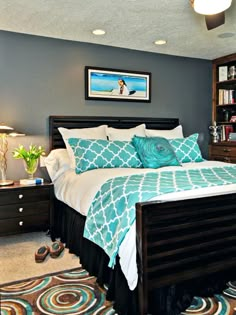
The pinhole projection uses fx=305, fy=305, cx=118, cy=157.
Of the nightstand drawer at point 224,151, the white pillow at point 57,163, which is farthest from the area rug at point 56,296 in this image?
the nightstand drawer at point 224,151

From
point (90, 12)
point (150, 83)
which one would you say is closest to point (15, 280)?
point (90, 12)

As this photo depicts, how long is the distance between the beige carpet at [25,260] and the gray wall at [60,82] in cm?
82

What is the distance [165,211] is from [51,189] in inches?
69.0

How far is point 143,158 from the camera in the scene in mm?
3395

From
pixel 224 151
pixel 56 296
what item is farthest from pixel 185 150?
pixel 56 296

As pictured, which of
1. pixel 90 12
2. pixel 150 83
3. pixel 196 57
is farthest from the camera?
pixel 196 57

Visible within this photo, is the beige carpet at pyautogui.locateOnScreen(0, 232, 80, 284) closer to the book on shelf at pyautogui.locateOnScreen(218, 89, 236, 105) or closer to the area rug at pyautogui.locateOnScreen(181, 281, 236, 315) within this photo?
the area rug at pyautogui.locateOnScreen(181, 281, 236, 315)

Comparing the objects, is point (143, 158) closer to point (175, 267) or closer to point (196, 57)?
point (175, 267)

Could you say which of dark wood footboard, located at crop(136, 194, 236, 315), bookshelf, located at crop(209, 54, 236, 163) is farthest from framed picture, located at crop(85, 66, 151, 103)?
dark wood footboard, located at crop(136, 194, 236, 315)

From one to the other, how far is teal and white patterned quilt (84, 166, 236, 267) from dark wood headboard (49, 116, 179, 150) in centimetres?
153

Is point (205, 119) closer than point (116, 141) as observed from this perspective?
No

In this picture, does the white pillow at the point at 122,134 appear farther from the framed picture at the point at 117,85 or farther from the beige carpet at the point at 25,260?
the beige carpet at the point at 25,260

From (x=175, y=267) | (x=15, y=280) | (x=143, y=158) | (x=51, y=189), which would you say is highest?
(x=143, y=158)

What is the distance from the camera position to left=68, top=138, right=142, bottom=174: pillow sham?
10.5 ft
